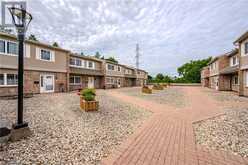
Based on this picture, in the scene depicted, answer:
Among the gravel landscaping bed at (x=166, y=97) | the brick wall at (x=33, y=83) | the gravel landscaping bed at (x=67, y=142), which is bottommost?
the gravel landscaping bed at (x=67, y=142)

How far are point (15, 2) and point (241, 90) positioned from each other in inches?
813

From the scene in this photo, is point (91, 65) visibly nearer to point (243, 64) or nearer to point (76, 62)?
point (76, 62)

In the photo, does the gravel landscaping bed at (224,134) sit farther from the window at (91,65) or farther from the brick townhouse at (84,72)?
the window at (91,65)

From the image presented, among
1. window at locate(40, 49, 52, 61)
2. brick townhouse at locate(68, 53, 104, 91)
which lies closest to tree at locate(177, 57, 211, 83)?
brick townhouse at locate(68, 53, 104, 91)

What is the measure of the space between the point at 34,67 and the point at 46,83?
2.59 meters

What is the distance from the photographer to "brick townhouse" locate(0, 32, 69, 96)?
48.2 feet

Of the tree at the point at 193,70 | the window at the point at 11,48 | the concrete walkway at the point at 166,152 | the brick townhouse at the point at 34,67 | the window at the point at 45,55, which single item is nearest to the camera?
the concrete walkway at the point at 166,152

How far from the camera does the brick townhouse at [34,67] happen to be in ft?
48.2

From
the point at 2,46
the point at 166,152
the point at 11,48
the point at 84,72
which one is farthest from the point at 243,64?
the point at 2,46

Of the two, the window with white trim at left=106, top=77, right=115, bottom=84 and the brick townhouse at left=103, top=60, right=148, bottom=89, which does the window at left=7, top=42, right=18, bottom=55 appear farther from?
the window with white trim at left=106, top=77, right=115, bottom=84

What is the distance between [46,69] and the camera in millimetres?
18594

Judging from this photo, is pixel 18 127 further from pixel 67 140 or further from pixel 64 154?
pixel 64 154

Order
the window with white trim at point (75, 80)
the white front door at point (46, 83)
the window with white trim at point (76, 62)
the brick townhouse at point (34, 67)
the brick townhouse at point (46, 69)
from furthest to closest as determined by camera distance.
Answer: the window with white trim at point (76, 62) < the window with white trim at point (75, 80) < the white front door at point (46, 83) < the brick townhouse at point (46, 69) < the brick townhouse at point (34, 67)

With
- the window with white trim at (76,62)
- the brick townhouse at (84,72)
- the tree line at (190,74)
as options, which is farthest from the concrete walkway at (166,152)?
the tree line at (190,74)
